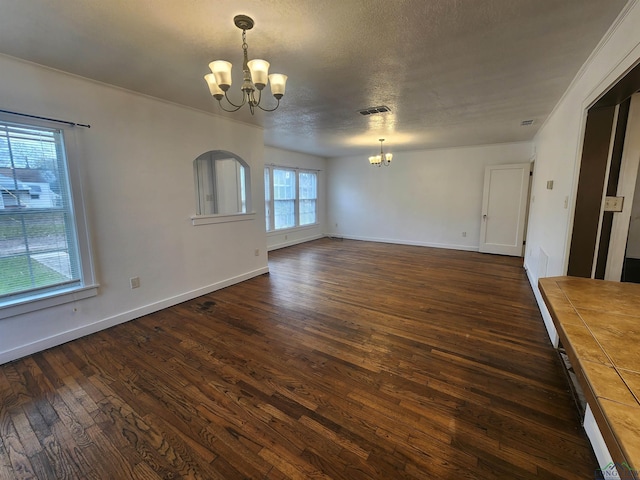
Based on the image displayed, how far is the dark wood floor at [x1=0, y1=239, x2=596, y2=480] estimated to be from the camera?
1.48 meters

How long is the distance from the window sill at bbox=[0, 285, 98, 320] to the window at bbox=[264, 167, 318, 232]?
377 cm

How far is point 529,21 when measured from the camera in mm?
1779

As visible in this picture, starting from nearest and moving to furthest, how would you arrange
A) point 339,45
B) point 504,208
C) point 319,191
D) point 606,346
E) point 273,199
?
1. point 606,346
2. point 339,45
3. point 504,208
4. point 273,199
5. point 319,191

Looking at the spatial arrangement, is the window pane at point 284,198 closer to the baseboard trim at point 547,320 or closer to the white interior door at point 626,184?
the baseboard trim at point 547,320

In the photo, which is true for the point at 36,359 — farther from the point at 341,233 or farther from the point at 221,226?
the point at 341,233

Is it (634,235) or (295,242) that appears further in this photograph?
(295,242)

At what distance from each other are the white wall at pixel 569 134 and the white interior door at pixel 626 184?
25cm

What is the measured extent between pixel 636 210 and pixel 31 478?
474cm

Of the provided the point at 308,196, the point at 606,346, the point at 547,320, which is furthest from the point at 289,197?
the point at 606,346

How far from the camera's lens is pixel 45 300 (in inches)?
99.5

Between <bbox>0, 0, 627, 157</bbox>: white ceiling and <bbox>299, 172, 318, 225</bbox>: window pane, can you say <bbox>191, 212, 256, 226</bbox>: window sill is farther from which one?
<bbox>299, 172, 318, 225</bbox>: window pane

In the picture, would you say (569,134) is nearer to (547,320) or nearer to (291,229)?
(547,320)

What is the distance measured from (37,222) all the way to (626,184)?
481cm

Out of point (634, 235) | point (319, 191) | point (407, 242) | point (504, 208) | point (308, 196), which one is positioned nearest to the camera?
point (634, 235)
